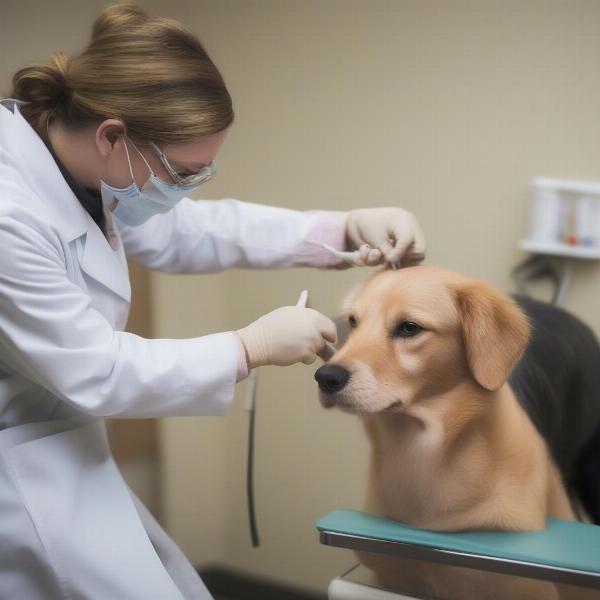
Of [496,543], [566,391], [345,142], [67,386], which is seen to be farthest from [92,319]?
[345,142]

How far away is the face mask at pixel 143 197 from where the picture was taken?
3.57 ft

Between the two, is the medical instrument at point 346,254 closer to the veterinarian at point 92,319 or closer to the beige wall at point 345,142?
the veterinarian at point 92,319

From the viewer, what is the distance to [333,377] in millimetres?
996

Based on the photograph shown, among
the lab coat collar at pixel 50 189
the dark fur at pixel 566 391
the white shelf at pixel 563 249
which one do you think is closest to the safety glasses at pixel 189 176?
the lab coat collar at pixel 50 189

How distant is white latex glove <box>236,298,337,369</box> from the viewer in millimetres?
1012

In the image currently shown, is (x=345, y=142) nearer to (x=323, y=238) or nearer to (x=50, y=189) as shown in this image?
(x=323, y=238)

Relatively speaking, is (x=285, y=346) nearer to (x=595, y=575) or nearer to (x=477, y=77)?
(x=595, y=575)

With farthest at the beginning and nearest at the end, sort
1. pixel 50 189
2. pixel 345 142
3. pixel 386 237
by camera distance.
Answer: pixel 345 142
pixel 386 237
pixel 50 189

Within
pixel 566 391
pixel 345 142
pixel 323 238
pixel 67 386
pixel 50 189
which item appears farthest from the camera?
pixel 345 142

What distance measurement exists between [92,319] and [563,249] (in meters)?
1.07

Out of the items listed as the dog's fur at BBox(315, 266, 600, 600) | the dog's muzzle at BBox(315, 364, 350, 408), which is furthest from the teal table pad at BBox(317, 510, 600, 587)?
the dog's muzzle at BBox(315, 364, 350, 408)

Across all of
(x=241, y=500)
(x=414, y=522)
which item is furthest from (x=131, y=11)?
(x=241, y=500)

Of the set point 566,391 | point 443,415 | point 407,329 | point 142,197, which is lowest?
point 566,391

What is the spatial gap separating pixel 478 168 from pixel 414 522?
0.94 metres
